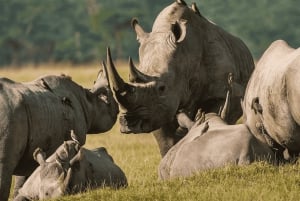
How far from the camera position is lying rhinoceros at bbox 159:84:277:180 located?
12.3 meters

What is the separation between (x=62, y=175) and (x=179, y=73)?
4.05m

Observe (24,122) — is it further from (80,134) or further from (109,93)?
(109,93)

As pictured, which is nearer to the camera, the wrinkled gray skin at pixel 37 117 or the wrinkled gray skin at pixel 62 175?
the wrinkled gray skin at pixel 62 175

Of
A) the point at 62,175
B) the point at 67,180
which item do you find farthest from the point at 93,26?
the point at 67,180

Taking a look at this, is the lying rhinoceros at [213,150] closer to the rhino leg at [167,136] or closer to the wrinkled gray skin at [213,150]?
the wrinkled gray skin at [213,150]

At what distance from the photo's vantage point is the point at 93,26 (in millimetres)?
92062

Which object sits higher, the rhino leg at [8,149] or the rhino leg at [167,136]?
the rhino leg at [8,149]

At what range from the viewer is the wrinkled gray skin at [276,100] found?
12.2 meters

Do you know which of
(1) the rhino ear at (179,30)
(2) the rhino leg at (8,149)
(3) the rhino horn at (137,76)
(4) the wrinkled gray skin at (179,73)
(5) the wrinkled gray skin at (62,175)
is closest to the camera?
(5) the wrinkled gray skin at (62,175)

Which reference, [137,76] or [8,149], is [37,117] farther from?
[137,76]

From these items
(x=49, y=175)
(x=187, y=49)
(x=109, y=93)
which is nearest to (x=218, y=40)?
(x=187, y=49)

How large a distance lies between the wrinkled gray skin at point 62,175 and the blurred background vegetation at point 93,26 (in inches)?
2652

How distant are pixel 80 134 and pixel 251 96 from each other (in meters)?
2.29

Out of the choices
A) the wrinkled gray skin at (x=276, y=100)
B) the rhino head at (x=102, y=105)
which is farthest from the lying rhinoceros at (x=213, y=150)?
the rhino head at (x=102, y=105)
